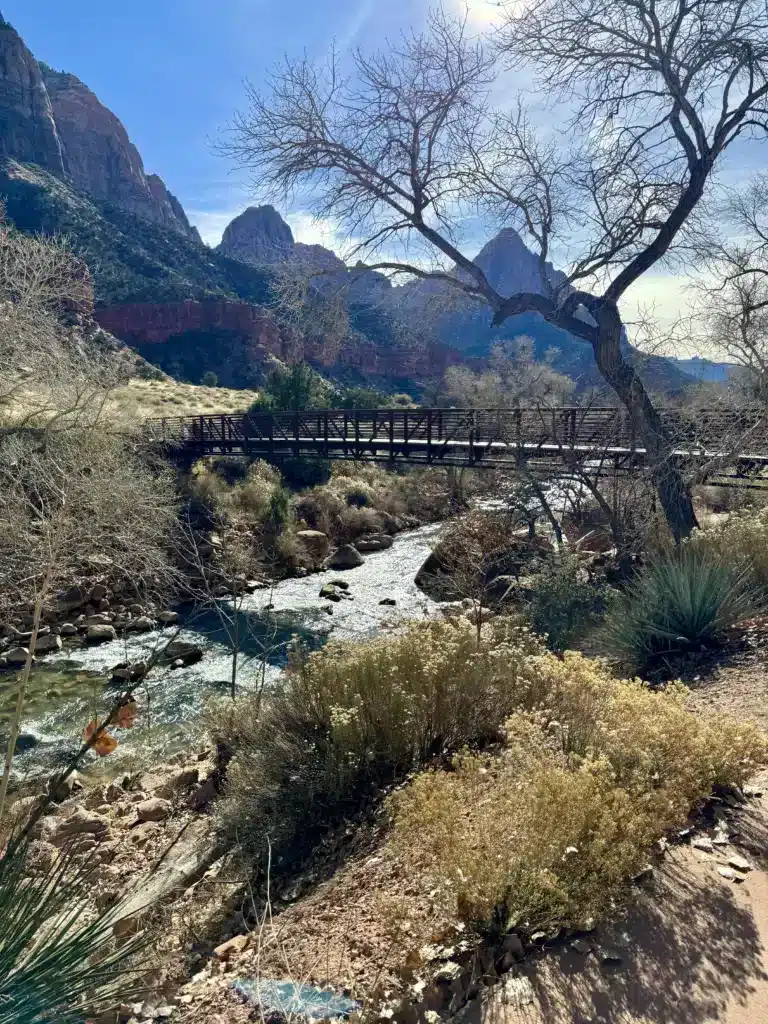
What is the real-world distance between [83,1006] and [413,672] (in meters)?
2.82

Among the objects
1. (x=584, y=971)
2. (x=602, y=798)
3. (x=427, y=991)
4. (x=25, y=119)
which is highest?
(x=25, y=119)

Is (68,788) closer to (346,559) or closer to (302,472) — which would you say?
(346,559)

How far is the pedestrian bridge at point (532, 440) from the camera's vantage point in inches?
318

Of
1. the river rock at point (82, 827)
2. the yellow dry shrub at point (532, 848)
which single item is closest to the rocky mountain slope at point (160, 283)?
the river rock at point (82, 827)

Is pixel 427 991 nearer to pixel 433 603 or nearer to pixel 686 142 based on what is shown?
pixel 686 142

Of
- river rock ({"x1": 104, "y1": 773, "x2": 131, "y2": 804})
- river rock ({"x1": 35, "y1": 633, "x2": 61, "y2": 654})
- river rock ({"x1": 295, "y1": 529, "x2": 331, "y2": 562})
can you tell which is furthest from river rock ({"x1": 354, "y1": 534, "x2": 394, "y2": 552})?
river rock ({"x1": 104, "y1": 773, "x2": 131, "y2": 804})

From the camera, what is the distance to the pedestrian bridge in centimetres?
807

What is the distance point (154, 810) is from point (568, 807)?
5112mm

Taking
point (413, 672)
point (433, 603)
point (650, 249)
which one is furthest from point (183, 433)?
point (413, 672)

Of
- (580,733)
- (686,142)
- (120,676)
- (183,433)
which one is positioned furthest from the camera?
(183,433)

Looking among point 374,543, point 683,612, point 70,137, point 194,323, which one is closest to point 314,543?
point 374,543

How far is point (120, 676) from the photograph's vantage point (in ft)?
36.4

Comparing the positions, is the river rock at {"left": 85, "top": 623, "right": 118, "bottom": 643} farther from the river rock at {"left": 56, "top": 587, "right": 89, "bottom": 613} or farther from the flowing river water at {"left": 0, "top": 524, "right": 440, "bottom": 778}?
the river rock at {"left": 56, "top": 587, "right": 89, "bottom": 613}

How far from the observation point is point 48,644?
1245 cm
